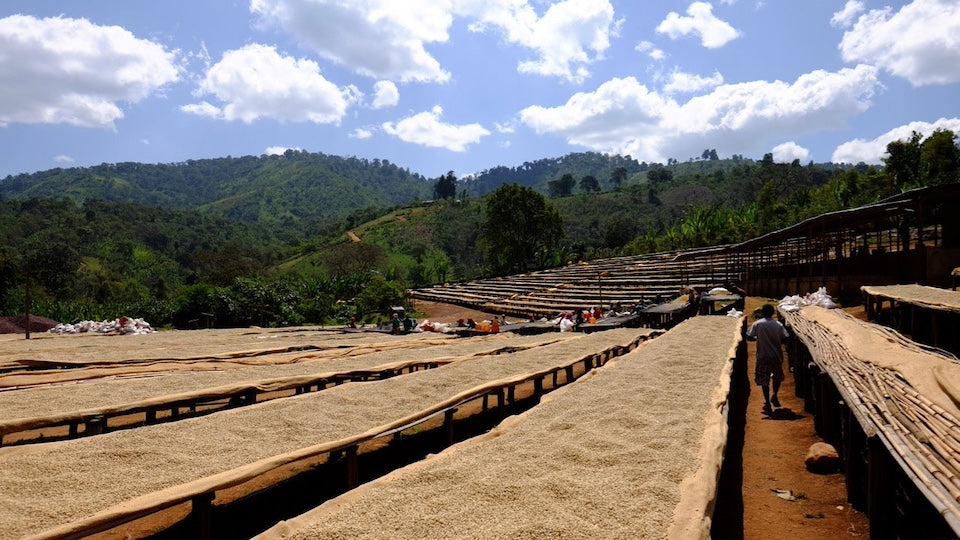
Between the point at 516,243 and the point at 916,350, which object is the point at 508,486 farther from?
→ the point at 516,243

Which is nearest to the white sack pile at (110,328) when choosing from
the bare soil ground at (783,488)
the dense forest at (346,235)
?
the dense forest at (346,235)

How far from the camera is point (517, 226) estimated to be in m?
40.5

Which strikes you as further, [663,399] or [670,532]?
[663,399]

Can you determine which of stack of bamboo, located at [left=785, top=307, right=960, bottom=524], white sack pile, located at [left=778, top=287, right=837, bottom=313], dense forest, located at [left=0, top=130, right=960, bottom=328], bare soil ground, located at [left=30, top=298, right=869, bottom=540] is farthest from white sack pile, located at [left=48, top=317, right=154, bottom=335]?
white sack pile, located at [left=778, top=287, right=837, bottom=313]

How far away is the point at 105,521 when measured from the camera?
2.87m

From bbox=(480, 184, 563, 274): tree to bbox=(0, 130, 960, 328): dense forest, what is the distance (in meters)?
0.10

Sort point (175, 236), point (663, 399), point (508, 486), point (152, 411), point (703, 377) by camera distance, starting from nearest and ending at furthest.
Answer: point (508, 486) < point (663, 399) < point (152, 411) < point (703, 377) < point (175, 236)

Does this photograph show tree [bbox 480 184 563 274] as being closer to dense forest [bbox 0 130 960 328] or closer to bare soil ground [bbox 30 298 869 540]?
dense forest [bbox 0 130 960 328]

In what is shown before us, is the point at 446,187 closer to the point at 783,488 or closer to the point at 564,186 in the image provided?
the point at 564,186

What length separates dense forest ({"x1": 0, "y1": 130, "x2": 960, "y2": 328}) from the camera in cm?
2659

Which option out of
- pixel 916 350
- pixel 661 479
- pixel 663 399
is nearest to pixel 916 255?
pixel 916 350

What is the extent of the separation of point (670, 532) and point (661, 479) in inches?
25.9

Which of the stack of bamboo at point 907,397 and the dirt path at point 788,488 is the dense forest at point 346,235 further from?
the stack of bamboo at point 907,397

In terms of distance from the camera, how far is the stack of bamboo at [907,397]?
306 cm
